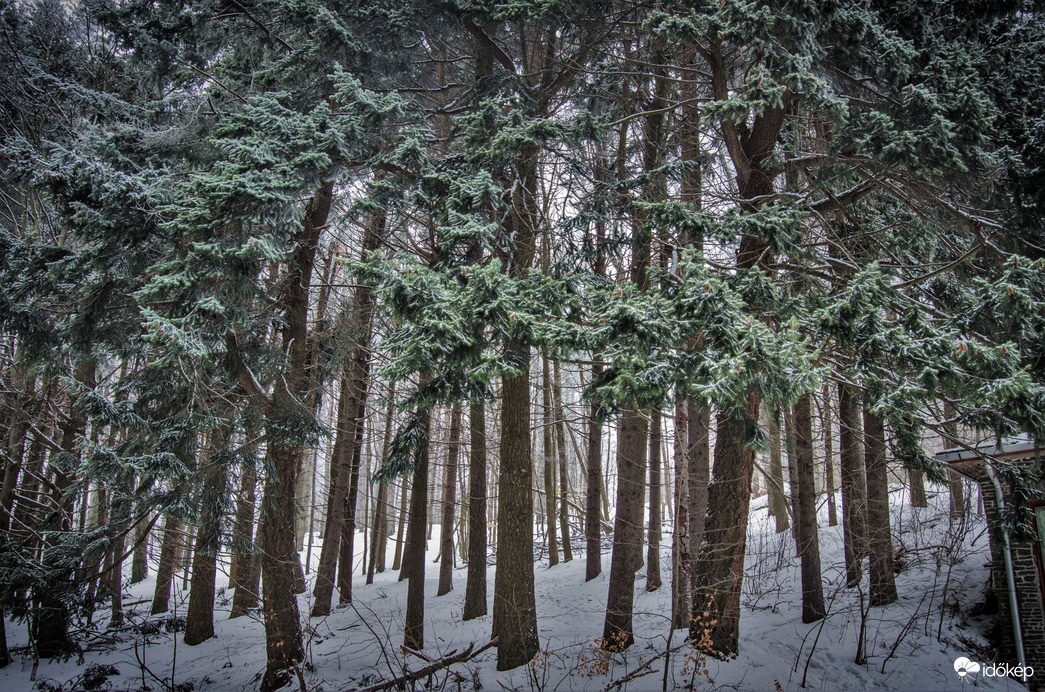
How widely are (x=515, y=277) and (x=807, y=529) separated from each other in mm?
6654

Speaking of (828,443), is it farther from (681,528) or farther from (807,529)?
(681,528)

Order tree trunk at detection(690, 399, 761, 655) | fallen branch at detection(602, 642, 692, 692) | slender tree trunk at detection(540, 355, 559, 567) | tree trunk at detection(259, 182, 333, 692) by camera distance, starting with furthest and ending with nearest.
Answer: slender tree trunk at detection(540, 355, 559, 567)
tree trunk at detection(259, 182, 333, 692)
tree trunk at detection(690, 399, 761, 655)
fallen branch at detection(602, 642, 692, 692)

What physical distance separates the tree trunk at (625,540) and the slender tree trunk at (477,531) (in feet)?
8.71

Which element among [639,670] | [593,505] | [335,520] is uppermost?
[593,505]

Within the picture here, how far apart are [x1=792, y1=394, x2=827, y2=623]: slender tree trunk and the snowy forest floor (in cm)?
22

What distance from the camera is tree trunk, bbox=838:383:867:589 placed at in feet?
28.8

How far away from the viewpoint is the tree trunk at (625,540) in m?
8.12

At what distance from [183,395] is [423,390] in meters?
4.52

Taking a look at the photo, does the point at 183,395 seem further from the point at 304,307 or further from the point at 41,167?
the point at 41,167

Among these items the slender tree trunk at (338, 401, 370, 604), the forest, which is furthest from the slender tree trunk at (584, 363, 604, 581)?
the slender tree trunk at (338, 401, 370, 604)

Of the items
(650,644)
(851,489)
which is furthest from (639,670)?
(851,489)

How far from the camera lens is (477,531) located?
10711 millimetres

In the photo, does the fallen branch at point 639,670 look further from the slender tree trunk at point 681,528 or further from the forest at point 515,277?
the slender tree trunk at point 681,528

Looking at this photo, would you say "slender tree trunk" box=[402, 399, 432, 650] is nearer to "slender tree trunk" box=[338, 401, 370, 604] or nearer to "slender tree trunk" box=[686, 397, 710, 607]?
"slender tree trunk" box=[338, 401, 370, 604]
